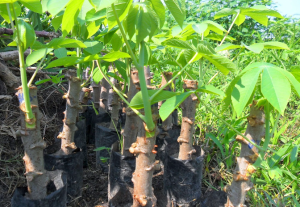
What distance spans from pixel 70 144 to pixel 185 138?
0.62m

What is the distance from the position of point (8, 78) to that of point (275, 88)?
163 cm

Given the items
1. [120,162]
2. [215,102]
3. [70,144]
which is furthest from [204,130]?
[70,144]

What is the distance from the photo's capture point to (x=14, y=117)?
5.26 feet

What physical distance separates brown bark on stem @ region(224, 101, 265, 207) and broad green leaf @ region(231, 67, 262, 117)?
159 millimetres

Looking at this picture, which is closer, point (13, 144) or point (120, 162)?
point (120, 162)

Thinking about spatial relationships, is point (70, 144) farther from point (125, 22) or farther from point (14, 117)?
point (125, 22)

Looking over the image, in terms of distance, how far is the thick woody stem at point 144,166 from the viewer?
32.1 inches

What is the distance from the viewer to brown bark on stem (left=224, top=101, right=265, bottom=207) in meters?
0.73

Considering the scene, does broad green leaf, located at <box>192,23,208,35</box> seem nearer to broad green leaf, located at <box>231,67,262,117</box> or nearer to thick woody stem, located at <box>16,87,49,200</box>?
broad green leaf, located at <box>231,67,262,117</box>

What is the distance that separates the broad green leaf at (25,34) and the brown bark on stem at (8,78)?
96 cm

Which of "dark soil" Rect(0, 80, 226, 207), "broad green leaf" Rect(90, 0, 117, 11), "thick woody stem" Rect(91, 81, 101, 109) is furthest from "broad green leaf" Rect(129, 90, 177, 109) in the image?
"thick woody stem" Rect(91, 81, 101, 109)

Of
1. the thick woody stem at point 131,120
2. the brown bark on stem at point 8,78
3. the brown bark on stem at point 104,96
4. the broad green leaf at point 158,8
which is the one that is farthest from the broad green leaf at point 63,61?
the brown bark on stem at point 104,96

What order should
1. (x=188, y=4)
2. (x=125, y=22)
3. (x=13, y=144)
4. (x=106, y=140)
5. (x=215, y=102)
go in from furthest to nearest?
1. (x=188, y=4)
2. (x=215, y=102)
3. (x=106, y=140)
4. (x=13, y=144)
5. (x=125, y=22)

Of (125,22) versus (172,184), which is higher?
(125,22)
